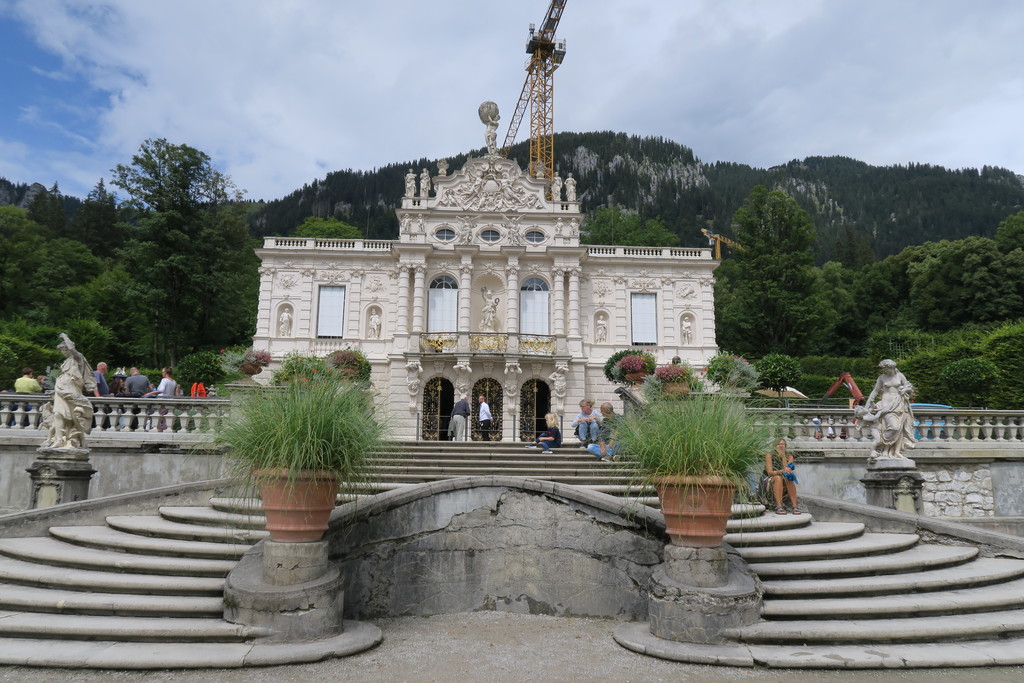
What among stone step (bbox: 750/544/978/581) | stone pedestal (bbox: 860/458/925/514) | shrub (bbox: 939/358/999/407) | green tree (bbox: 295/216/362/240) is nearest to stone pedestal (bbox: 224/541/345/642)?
stone step (bbox: 750/544/978/581)

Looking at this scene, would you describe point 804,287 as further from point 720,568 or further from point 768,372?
point 720,568

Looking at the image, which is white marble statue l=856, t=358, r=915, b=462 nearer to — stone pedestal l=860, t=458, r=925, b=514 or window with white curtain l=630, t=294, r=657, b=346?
stone pedestal l=860, t=458, r=925, b=514

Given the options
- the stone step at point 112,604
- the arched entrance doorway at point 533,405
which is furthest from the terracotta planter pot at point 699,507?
the arched entrance doorway at point 533,405

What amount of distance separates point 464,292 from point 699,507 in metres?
22.3

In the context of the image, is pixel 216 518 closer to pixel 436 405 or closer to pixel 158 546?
pixel 158 546

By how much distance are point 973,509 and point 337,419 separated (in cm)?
1395

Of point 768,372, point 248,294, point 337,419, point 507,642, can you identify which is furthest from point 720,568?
point 248,294

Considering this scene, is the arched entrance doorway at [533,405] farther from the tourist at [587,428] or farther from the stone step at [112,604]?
the stone step at [112,604]

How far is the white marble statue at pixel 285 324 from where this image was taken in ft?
90.2

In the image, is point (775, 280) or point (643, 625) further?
point (775, 280)

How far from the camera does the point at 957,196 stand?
119500mm

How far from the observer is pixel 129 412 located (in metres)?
12.6

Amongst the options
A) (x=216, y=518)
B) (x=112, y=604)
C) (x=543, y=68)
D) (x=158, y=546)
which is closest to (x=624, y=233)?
(x=543, y=68)

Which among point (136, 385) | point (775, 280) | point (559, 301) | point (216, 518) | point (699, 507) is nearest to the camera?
point (699, 507)
